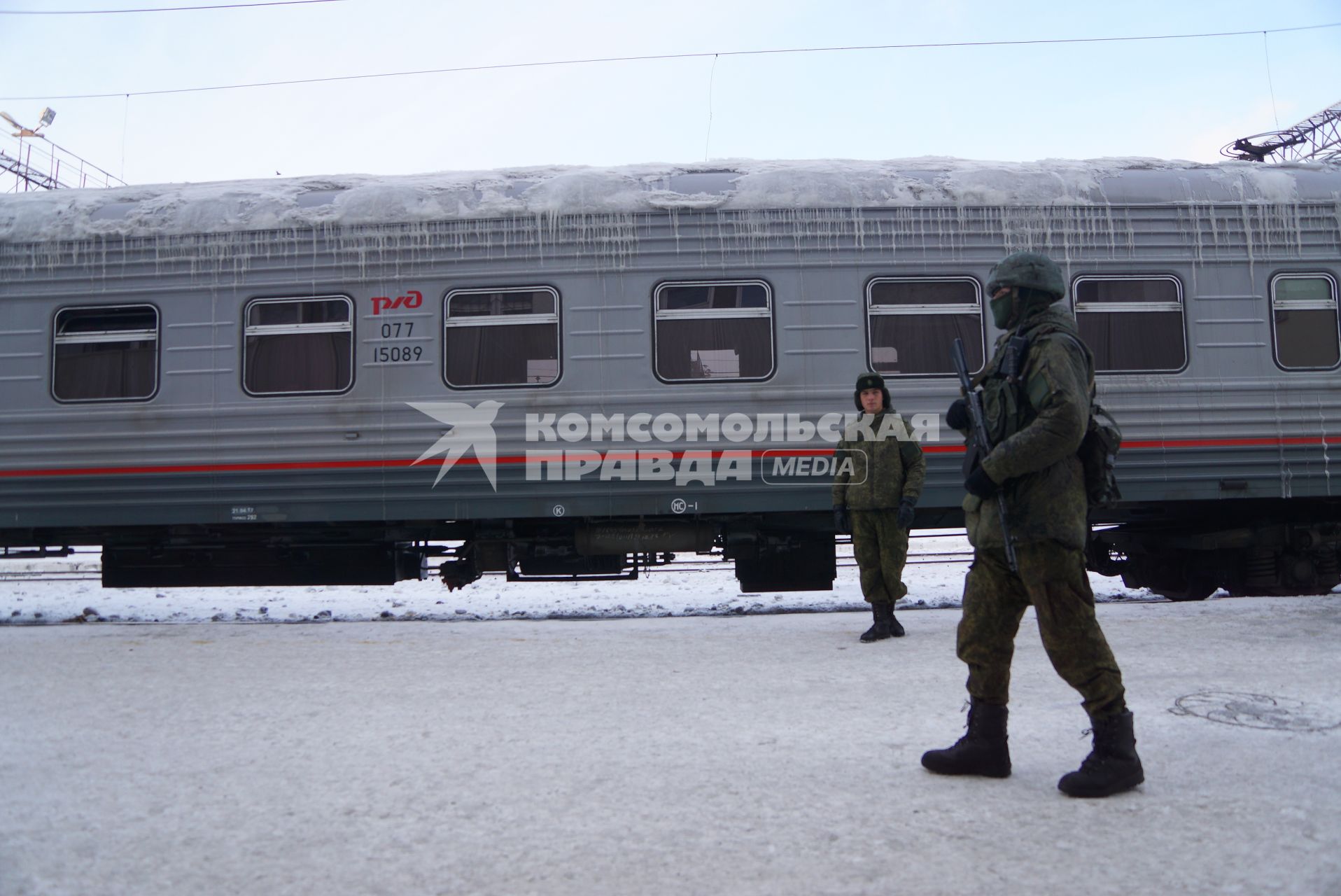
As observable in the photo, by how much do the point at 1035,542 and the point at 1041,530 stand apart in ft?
0.16

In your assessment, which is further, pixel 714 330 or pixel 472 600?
pixel 472 600

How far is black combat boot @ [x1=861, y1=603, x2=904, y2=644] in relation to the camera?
6.21 meters

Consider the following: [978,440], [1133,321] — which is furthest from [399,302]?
[1133,321]

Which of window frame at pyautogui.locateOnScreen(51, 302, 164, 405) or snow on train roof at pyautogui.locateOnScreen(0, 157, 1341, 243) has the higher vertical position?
snow on train roof at pyautogui.locateOnScreen(0, 157, 1341, 243)

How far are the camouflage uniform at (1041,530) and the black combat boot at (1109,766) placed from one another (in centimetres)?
5

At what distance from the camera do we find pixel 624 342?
741 centimetres

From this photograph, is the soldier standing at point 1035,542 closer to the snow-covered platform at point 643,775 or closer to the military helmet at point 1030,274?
the military helmet at point 1030,274

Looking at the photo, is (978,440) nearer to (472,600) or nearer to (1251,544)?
(1251,544)

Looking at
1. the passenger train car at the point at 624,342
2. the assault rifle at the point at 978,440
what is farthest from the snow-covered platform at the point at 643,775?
the passenger train car at the point at 624,342

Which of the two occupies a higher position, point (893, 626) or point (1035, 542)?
point (1035, 542)

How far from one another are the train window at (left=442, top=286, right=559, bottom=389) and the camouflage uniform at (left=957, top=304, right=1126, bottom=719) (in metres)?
4.59

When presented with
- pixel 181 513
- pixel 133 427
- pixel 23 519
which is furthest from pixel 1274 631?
pixel 23 519

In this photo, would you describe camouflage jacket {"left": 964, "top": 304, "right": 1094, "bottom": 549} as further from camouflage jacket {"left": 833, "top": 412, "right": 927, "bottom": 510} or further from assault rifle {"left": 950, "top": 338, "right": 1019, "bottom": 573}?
camouflage jacket {"left": 833, "top": 412, "right": 927, "bottom": 510}

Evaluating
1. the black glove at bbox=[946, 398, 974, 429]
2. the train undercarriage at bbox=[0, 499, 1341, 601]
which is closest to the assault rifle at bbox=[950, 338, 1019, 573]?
the black glove at bbox=[946, 398, 974, 429]
